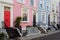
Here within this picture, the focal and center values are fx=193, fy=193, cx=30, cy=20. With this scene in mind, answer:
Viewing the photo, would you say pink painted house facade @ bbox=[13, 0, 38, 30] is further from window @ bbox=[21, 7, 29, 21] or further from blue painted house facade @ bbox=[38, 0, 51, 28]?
blue painted house facade @ bbox=[38, 0, 51, 28]

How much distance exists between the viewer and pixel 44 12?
105 feet

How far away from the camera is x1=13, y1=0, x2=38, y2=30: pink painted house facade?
22.1 meters

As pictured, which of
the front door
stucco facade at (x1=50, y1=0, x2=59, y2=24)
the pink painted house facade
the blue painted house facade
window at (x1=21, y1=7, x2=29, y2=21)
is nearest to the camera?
the front door

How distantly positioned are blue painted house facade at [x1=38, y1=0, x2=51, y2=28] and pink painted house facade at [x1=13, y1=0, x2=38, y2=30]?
2.08 meters

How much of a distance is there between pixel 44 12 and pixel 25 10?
814 cm

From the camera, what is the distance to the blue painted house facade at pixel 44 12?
29.9m

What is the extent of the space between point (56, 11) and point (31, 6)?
1496 cm

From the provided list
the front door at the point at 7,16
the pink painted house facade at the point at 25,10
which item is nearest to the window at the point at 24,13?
the pink painted house facade at the point at 25,10

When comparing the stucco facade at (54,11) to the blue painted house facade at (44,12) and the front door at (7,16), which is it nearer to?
the blue painted house facade at (44,12)

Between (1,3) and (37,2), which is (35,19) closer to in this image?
(37,2)

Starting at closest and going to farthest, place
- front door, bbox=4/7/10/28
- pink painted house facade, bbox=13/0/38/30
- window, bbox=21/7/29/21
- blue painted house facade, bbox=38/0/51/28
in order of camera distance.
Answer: front door, bbox=4/7/10/28 < pink painted house facade, bbox=13/0/38/30 < window, bbox=21/7/29/21 < blue painted house facade, bbox=38/0/51/28

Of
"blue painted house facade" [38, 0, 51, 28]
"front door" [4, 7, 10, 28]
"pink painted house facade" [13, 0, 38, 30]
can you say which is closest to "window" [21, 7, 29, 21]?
"pink painted house facade" [13, 0, 38, 30]

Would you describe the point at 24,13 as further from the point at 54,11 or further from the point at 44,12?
the point at 54,11

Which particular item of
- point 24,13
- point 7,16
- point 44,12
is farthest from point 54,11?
point 7,16
